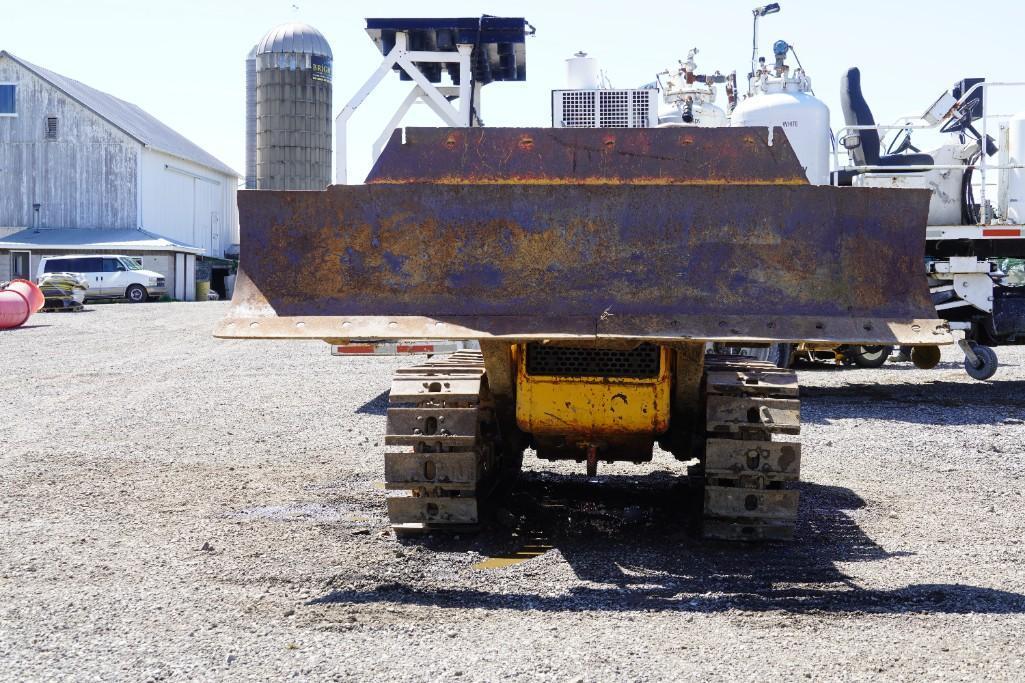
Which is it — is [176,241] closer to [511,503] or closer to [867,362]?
[867,362]

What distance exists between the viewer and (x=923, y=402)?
39.3ft

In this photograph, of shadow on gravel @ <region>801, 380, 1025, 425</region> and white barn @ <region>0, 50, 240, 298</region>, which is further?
white barn @ <region>0, 50, 240, 298</region>

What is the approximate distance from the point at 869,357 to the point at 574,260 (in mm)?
10545

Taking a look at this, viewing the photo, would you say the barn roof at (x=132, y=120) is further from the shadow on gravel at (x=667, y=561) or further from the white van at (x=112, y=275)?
the shadow on gravel at (x=667, y=561)

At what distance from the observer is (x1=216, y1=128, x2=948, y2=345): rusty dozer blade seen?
5.32 m

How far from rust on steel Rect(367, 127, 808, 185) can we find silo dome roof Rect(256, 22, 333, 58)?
34.1m

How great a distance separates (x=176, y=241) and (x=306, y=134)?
1226cm

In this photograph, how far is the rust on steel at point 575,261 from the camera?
210 inches

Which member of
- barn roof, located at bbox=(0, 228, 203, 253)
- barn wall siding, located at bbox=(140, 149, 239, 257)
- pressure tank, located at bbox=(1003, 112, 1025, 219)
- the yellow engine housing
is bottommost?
the yellow engine housing

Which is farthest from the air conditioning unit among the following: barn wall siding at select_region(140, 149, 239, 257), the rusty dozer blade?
barn wall siding at select_region(140, 149, 239, 257)

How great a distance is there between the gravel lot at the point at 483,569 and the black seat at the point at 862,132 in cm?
360

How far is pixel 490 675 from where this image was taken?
386cm

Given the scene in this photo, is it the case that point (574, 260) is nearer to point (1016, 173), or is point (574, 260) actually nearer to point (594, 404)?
point (594, 404)

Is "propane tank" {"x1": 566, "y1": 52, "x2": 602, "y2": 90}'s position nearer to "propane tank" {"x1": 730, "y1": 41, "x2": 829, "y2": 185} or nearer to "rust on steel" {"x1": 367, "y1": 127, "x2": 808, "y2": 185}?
"propane tank" {"x1": 730, "y1": 41, "x2": 829, "y2": 185}
